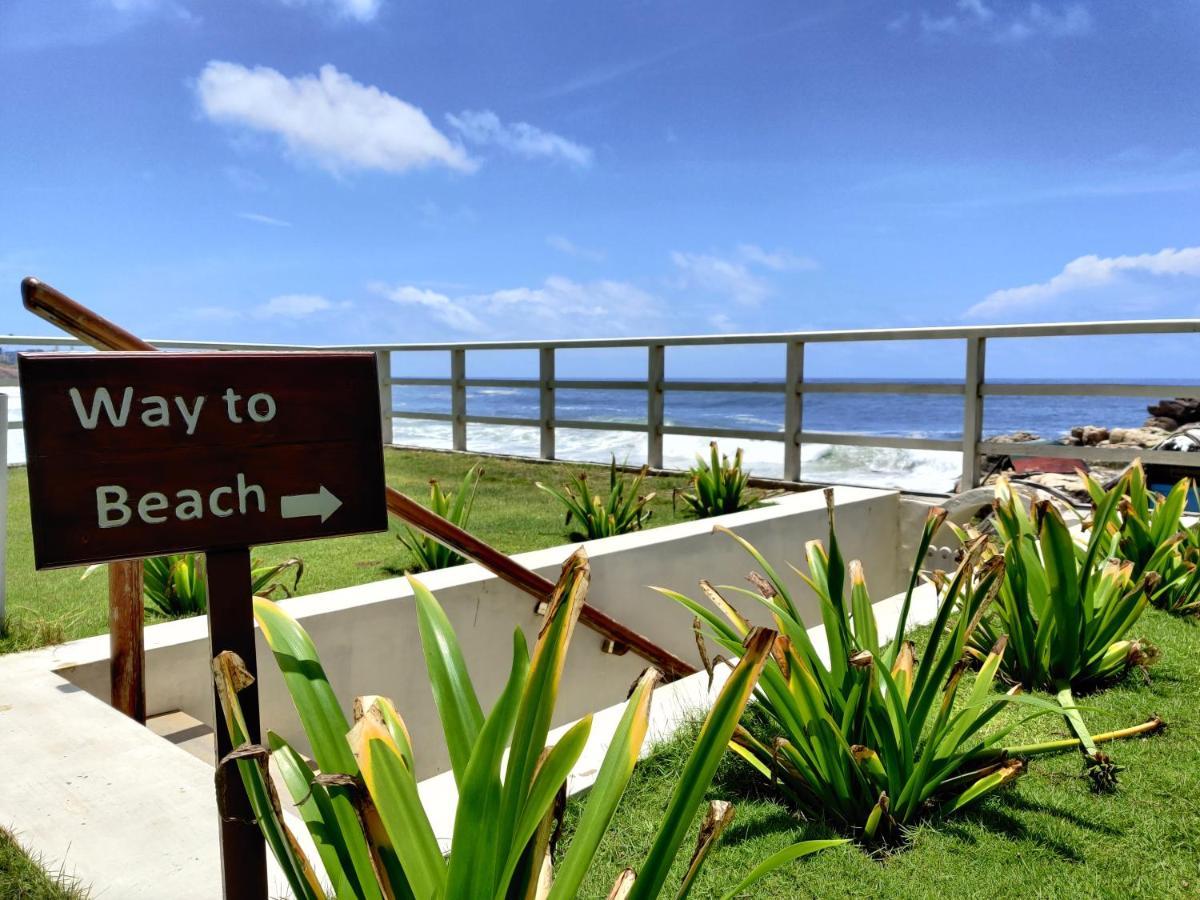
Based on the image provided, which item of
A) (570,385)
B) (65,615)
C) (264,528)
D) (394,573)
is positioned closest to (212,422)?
(264,528)

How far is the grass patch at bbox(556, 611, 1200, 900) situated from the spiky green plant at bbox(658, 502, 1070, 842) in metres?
0.07

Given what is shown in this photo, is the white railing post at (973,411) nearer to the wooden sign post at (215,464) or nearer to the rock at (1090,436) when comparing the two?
the wooden sign post at (215,464)

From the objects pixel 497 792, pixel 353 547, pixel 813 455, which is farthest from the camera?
pixel 813 455

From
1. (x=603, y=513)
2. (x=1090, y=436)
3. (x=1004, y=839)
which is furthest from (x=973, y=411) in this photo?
(x=1090, y=436)

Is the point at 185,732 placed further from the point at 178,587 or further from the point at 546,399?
the point at 546,399

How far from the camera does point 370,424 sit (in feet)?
4.54

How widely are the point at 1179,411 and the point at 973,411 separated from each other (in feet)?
33.7

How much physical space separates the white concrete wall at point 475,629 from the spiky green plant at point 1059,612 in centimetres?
153

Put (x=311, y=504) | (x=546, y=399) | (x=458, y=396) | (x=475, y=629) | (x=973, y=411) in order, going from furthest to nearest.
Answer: (x=458, y=396)
(x=546, y=399)
(x=973, y=411)
(x=475, y=629)
(x=311, y=504)

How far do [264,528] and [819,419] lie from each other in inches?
1570

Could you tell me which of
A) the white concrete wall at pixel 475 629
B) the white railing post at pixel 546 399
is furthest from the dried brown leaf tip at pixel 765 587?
the white railing post at pixel 546 399

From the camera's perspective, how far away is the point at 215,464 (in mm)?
1244

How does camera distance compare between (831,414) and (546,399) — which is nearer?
(546,399)

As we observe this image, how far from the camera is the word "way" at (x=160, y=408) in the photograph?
117cm
